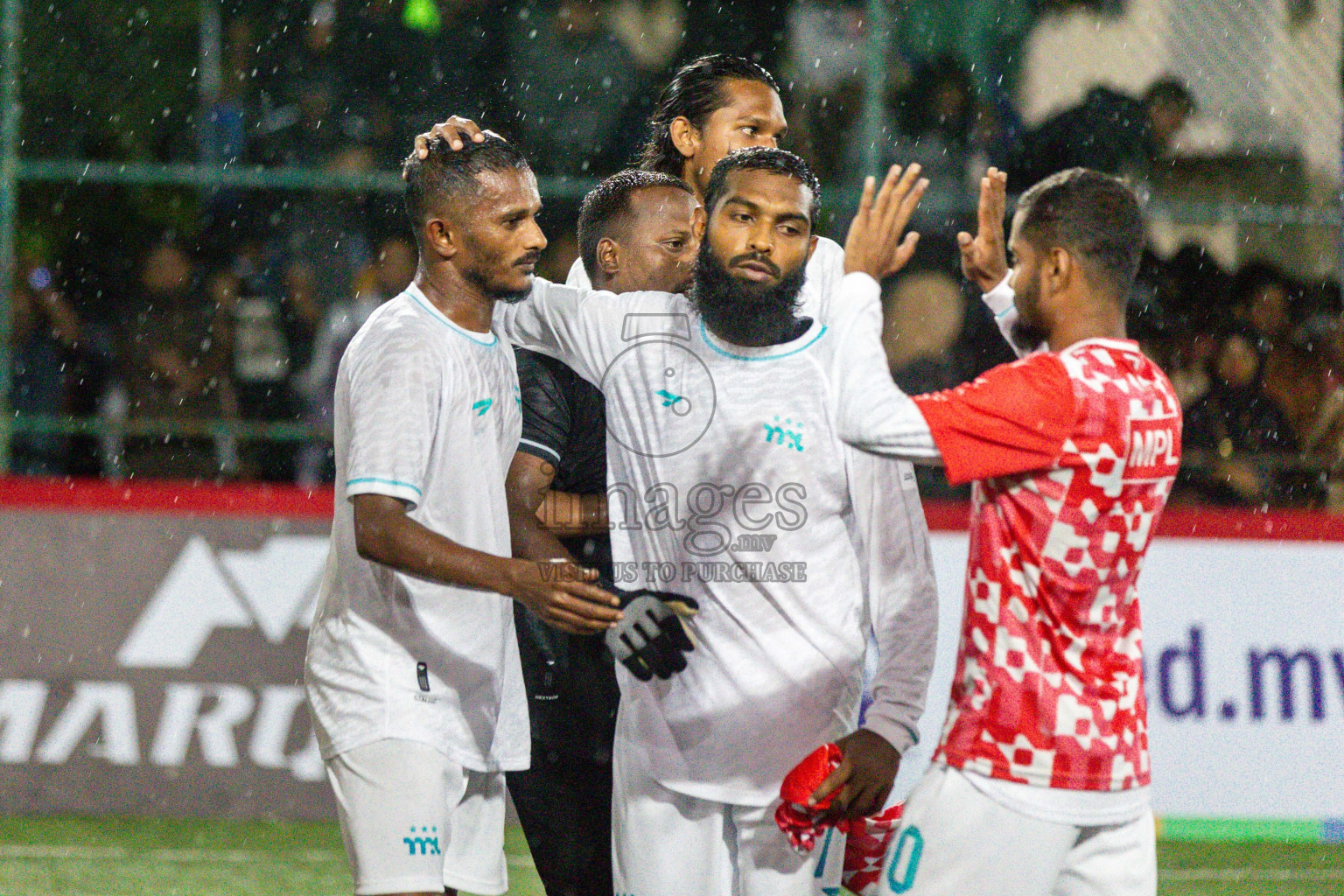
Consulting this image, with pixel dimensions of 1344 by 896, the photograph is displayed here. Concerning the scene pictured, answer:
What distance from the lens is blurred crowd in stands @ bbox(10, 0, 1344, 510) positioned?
909 cm

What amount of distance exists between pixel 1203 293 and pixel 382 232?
452 cm

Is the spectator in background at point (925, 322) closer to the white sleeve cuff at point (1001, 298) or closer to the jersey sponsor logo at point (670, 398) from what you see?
the white sleeve cuff at point (1001, 298)

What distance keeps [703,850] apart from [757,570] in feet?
1.94

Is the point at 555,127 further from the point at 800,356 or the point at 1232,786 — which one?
the point at 800,356

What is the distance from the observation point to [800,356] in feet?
11.8

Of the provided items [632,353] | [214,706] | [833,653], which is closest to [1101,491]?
[833,653]

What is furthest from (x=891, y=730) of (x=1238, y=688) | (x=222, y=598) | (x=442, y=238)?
(x=222, y=598)

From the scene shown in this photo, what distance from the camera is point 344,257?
9750 mm

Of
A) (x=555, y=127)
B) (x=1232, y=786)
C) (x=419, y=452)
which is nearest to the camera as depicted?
(x=419, y=452)

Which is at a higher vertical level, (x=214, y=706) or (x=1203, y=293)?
(x=1203, y=293)

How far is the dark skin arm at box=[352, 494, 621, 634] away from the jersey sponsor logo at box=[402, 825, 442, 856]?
54cm

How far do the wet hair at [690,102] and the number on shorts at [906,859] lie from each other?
7.19 feet

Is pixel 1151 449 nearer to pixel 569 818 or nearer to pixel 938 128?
pixel 569 818

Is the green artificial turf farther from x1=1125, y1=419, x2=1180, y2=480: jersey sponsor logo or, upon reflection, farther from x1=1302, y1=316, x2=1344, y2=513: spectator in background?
x1=1125, y1=419, x2=1180, y2=480: jersey sponsor logo
